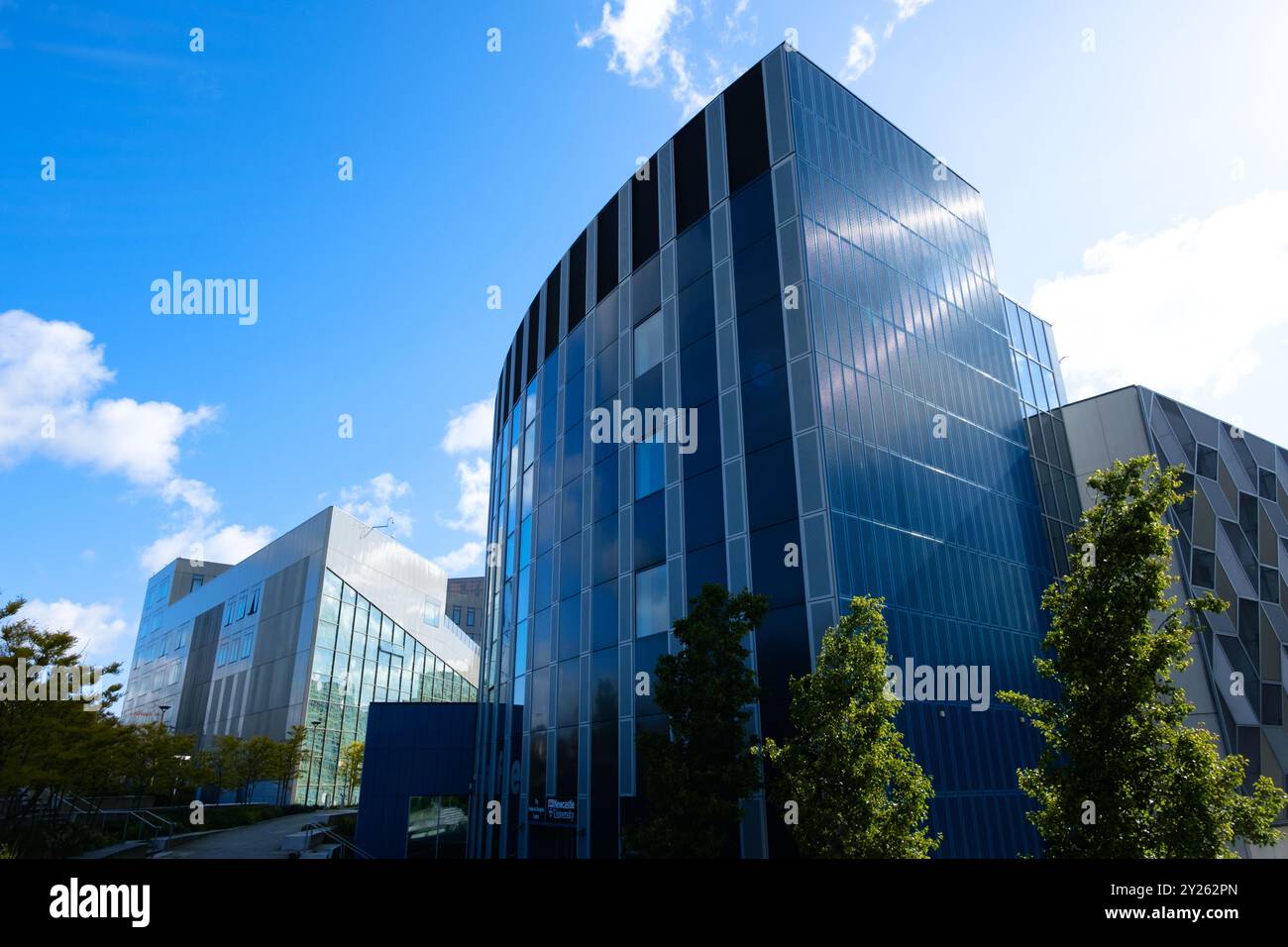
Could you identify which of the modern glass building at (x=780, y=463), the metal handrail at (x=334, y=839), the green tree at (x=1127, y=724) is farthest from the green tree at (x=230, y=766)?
the green tree at (x=1127, y=724)

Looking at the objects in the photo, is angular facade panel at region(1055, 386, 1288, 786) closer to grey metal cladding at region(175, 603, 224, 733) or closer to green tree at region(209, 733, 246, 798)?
green tree at region(209, 733, 246, 798)

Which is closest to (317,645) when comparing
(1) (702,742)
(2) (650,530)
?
(2) (650,530)

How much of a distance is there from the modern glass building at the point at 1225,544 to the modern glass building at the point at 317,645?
4489 centimetres

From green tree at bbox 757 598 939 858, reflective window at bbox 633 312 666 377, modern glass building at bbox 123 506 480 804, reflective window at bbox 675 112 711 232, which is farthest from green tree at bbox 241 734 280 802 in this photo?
green tree at bbox 757 598 939 858

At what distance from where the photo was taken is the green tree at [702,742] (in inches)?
596

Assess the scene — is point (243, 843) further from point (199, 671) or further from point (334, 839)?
point (199, 671)

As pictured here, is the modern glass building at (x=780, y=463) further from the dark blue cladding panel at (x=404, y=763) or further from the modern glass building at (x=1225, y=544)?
the modern glass building at (x=1225, y=544)

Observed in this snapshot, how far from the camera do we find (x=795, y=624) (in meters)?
18.1

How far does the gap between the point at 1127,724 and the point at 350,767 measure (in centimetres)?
5758

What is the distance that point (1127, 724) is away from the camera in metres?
11.2

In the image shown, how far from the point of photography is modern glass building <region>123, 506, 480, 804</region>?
180ft
